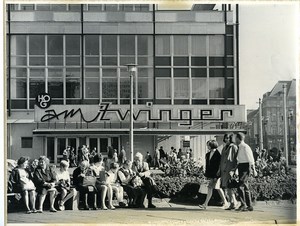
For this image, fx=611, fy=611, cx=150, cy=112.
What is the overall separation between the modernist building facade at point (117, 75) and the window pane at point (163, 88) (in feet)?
0.05

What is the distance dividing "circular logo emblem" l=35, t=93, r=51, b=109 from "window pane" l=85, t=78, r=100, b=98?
55cm

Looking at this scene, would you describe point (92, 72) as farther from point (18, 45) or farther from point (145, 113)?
point (18, 45)

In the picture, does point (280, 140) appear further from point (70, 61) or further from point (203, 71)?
point (70, 61)

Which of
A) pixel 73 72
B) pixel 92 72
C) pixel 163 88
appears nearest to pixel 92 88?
pixel 92 72

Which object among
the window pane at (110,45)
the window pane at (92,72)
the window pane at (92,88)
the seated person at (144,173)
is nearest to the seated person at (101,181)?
the seated person at (144,173)

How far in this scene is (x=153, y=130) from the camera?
8.79m

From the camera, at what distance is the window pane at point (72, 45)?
8.81 meters

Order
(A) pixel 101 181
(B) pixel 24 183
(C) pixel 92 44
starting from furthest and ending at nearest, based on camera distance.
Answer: (C) pixel 92 44
(A) pixel 101 181
(B) pixel 24 183

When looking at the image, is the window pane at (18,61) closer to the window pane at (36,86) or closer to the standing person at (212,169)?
the window pane at (36,86)

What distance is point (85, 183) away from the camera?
8.73 metres

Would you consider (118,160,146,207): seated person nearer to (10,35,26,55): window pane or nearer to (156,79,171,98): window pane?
(156,79,171,98): window pane

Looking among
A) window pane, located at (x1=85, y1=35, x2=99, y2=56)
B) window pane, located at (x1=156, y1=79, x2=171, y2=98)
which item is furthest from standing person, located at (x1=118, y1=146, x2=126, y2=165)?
window pane, located at (x1=85, y1=35, x2=99, y2=56)

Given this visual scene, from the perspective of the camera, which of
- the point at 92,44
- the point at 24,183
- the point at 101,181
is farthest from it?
the point at 92,44

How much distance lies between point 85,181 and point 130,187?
0.65 m
